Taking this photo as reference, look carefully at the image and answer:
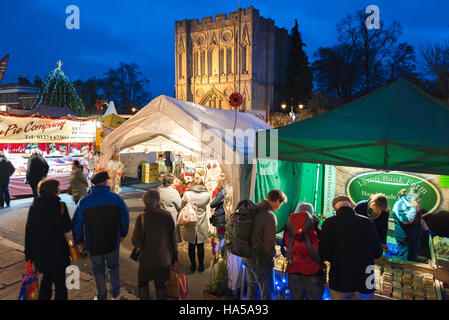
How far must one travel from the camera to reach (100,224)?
140 inches

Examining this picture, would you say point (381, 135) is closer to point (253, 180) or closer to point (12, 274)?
point (253, 180)

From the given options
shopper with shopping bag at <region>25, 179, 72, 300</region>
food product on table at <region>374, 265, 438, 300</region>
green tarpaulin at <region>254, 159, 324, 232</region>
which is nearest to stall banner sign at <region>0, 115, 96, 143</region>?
shopper with shopping bag at <region>25, 179, 72, 300</region>

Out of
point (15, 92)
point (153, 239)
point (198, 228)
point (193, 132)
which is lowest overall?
point (198, 228)

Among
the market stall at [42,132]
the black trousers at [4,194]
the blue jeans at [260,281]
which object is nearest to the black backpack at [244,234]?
the blue jeans at [260,281]

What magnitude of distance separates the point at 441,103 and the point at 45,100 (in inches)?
955

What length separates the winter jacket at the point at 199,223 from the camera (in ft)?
16.5

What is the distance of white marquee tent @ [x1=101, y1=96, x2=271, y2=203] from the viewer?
4.96 m

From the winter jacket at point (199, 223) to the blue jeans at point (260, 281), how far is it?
160cm

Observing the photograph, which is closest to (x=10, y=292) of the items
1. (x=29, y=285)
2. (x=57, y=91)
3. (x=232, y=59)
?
(x=29, y=285)

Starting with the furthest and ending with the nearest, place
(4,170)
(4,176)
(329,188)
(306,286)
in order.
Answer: (4,176) → (4,170) → (329,188) → (306,286)

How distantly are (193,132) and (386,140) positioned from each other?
3.09m

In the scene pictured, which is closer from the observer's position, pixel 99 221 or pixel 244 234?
pixel 244 234

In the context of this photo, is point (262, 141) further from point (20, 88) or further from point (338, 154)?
point (20, 88)

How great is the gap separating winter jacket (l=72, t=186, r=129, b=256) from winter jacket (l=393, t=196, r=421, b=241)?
13.8 feet
